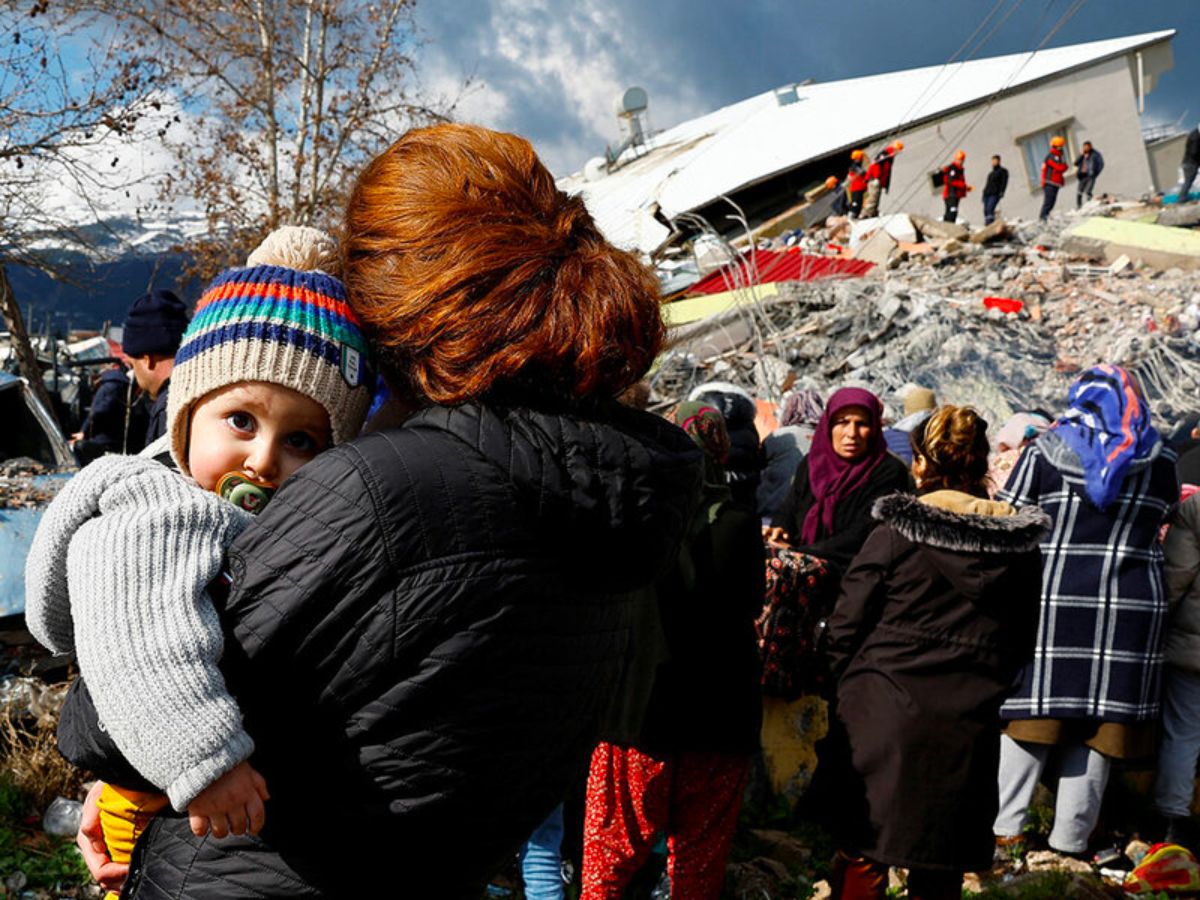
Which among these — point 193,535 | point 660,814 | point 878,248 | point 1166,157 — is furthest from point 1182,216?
point 193,535

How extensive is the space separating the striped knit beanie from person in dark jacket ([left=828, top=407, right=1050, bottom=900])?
93.8 inches

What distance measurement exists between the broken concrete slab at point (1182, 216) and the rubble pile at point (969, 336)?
156 inches

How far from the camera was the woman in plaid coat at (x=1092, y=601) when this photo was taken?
13.7 ft

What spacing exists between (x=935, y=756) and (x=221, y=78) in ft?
49.8

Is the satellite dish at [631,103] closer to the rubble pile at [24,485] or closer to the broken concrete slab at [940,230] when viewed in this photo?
the broken concrete slab at [940,230]

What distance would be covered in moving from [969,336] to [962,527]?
9161mm

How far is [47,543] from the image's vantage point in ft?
4.18

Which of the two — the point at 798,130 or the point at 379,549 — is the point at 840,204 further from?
the point at 379,549

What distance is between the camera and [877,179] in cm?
2347

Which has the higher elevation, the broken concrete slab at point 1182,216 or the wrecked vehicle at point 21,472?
the broken concrete slab at point 1182,216

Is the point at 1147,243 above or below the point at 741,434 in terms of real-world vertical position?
above

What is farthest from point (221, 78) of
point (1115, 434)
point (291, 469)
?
point (291, 469)

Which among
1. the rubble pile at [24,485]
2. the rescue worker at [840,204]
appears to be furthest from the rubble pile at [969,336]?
the rescue worker at [840,204]

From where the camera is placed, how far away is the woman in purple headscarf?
16.3ft
